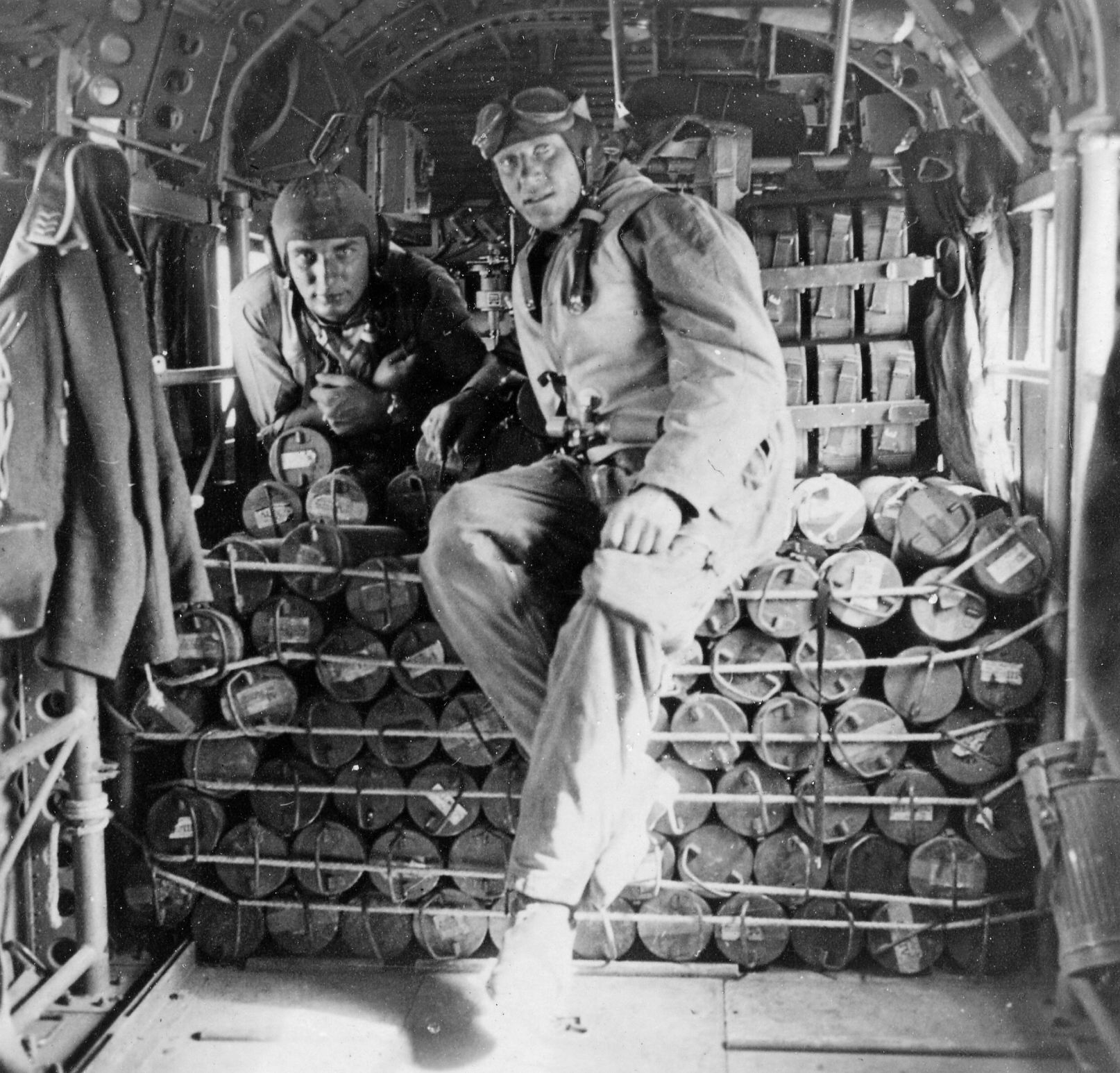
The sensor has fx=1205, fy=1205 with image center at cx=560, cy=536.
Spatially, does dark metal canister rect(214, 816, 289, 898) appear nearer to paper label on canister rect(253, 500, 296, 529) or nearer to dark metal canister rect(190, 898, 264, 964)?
dark metal canister rect(190, 898, 264, 964)

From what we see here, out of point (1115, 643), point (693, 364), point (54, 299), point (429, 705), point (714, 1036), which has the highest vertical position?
point (54, 299)

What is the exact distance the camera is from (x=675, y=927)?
4629 mm

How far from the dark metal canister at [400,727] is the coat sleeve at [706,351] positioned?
1.64 meters

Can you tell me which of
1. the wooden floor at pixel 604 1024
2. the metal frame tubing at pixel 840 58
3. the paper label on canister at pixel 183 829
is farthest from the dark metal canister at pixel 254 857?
the metal frame tubing at pixel 840 58

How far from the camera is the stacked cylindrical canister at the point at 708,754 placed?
4.46m

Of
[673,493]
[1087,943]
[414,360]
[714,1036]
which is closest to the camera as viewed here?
[673,493]

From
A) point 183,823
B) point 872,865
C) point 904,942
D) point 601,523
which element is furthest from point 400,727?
point 904,942

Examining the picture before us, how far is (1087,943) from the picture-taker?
3.80 m

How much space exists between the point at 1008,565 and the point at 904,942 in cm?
148

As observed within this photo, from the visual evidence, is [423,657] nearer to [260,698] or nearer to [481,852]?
[260,698]

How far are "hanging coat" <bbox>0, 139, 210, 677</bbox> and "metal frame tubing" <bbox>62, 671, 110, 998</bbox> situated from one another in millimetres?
363

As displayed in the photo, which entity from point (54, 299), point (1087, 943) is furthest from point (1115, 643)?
point (54, 299)

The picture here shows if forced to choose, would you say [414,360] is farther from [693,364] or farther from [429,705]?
[693,364]

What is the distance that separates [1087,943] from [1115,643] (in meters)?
1.45
